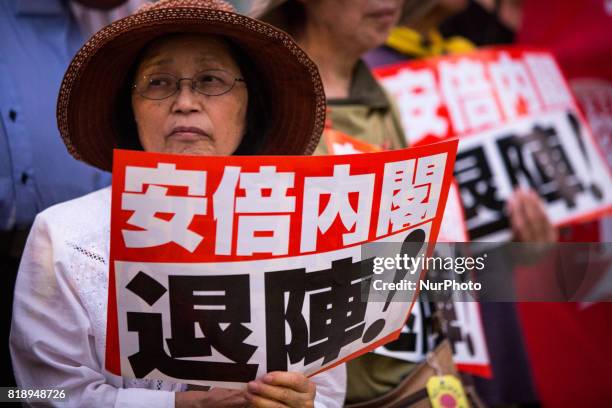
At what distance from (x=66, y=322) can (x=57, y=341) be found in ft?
0.15

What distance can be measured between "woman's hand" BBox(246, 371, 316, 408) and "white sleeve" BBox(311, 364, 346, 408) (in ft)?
0.89

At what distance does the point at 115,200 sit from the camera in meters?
1.36

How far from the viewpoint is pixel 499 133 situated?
2967mm

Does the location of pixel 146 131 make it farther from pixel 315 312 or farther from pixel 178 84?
pixel 315 312

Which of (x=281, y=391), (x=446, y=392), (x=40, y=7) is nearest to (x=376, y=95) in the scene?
(x=446, y=392)

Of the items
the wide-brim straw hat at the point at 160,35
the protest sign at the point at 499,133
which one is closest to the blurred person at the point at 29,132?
the wide-brim straw hat at the point at 160,35

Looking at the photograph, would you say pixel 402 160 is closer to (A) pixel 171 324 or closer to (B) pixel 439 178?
(B) pixel 439 178

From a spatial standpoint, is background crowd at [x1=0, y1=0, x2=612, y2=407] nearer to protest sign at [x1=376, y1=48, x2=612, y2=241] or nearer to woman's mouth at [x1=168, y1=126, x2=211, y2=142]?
protest sign at [x1=376, y1=48, x2=612, y2=241]

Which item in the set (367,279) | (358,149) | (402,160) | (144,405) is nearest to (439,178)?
(402,160)

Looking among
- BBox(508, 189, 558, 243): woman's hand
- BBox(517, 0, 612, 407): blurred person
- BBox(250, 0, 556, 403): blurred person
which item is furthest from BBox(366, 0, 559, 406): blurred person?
BBox(250, 0, 556, 403): blurred person

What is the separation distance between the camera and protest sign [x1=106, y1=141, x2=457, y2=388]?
4.53 ft

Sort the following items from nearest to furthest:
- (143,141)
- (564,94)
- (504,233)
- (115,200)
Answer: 1. (115,200)
2. (143,141)
3. (504,233)
4. (564,94)

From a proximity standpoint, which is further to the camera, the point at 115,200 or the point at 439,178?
the point at 439,178

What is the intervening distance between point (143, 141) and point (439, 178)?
2.52 ft
